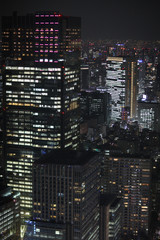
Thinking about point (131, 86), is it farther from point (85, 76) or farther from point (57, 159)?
point (57, 159)

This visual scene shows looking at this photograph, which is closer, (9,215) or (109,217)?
(9,215)

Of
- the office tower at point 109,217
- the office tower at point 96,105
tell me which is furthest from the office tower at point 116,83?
the office tower at point 109,217

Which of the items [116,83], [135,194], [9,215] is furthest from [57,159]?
[116,83]

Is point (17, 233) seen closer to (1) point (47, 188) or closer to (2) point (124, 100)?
(1) point (47, 188)

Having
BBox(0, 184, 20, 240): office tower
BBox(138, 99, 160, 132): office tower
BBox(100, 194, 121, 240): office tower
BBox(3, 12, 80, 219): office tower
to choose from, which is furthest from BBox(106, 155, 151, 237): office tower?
BBox(138, 99, 160, 132): office tower

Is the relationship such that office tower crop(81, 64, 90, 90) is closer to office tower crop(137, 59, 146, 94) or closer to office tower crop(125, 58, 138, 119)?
office tower crop(137, 59, 146, 94)

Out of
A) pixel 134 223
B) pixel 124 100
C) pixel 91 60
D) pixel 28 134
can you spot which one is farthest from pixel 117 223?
pixel 91 60

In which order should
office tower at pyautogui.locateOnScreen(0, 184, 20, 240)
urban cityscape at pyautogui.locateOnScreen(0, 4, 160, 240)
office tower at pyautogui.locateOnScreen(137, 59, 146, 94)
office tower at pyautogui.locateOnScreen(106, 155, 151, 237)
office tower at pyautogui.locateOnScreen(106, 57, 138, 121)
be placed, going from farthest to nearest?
office tower at pyautogui.locateOnScreen(137, 59, 146, 94) < office tower at pyautogui.locateOnScreen(106, 57, 138, 121) < office tower at pyautogui.locateOnScreen(106, 155, 151, 237) < office tower at pyautogui.locateOnScreen(0, 184, 20, 240) < urban cityscape at pyautogui.locateOnScreen(0, 4, 160, 240)

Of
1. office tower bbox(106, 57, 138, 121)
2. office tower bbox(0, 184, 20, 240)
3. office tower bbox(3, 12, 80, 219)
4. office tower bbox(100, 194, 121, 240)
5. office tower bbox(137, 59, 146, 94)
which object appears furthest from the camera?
office tower bbox(137, 59, 146, 94)
